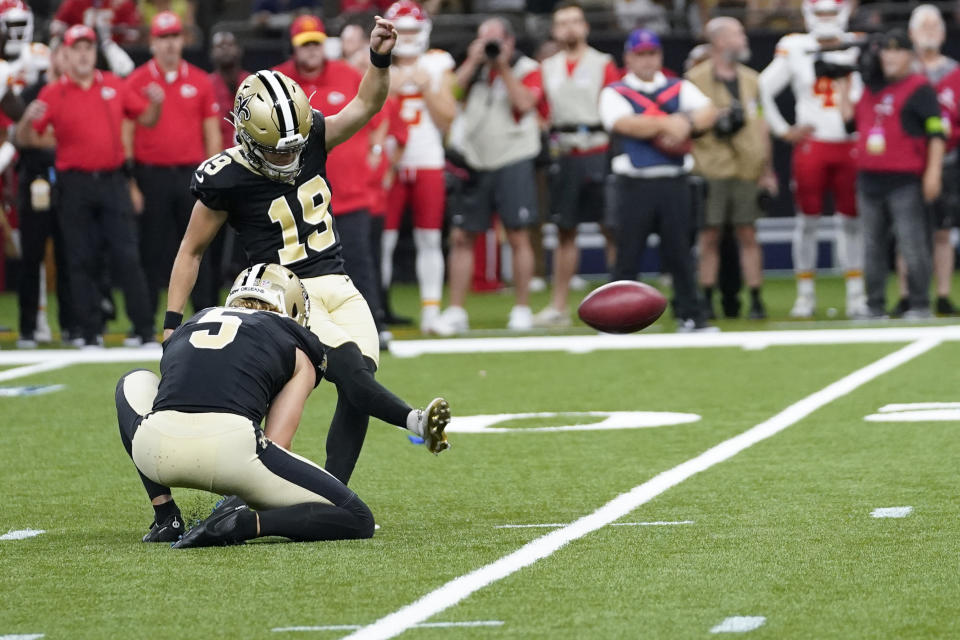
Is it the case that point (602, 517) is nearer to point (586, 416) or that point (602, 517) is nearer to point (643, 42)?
point (586, 416)

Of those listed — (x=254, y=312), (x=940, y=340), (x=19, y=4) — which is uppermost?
(x=19, y=4)

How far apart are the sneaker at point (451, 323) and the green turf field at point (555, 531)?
322 centimetres

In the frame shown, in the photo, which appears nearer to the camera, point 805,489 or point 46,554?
point 46,554

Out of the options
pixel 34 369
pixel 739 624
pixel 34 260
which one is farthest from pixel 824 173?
pixel 739 624

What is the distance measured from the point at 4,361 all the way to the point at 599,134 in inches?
174

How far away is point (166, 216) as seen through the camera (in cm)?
1227

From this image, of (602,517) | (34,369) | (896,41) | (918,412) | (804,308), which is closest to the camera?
(602,517)

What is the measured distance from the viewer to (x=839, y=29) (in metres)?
13.4

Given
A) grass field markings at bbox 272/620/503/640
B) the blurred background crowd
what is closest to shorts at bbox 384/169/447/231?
the blurred background crowd

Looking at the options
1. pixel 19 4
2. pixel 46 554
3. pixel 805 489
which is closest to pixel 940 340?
pixel 805 489

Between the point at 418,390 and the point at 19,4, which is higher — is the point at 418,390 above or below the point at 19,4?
below

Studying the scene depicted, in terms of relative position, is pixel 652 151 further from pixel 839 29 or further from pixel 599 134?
pixel 839 29

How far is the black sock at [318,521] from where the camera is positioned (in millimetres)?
5570

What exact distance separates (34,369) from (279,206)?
5382mm
